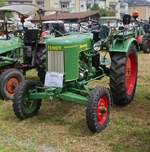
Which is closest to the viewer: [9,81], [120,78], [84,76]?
[84,76]

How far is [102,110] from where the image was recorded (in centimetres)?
639

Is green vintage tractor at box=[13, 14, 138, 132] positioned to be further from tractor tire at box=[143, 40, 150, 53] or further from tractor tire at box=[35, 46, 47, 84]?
tractor tire at box=[143, 40, 150, 53]

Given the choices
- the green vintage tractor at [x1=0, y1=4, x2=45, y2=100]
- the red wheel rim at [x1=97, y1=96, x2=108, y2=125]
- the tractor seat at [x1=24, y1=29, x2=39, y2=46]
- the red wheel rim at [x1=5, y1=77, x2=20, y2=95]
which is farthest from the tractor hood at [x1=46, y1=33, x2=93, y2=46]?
the tractor seat at [x1=24, y1=29, x2=39, y2=46]

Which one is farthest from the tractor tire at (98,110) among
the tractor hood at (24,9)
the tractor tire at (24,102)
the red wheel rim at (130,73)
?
the tractor hood at (24,9)

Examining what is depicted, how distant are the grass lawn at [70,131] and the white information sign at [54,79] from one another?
0.59 metres

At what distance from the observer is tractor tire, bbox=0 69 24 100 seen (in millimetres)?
8344

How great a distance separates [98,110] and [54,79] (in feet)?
2.67

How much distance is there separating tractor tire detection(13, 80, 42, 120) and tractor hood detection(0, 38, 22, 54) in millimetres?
2411

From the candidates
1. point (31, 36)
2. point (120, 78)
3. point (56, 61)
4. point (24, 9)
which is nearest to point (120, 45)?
point (120, 78)

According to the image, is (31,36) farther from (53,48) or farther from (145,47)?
(145,47)

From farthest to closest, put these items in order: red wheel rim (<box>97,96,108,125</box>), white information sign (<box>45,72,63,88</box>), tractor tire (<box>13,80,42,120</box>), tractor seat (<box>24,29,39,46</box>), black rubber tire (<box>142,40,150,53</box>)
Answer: black rubber tire (<box>142,40,150,53</box>) → tractor seat (<box>24,29,39,46</box>) → tractor tire (<box>13,80,42,120</box>) → white information sign (<box>45,72,63,88</box>) → red wheel rim (<box>97,96,108,125</box>)

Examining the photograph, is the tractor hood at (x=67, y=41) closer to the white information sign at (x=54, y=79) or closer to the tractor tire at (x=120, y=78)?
the white information sign at (x=54, y=79)

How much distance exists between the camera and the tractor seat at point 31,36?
31.1 feet

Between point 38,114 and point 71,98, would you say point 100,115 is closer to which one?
point 71,98
